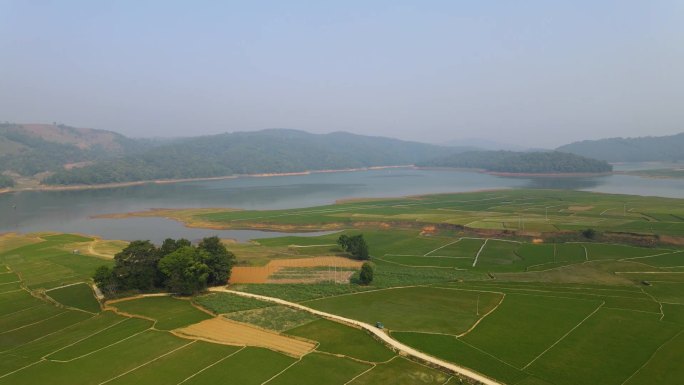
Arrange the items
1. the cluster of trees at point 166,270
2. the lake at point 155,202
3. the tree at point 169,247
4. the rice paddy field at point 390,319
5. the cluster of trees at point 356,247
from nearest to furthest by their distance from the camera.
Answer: the rice paddy field at point 390,319 → the cluster of trees at point 166,270 → the tree at point 169,247 → the cluster of trees at point 356,247 → the lake at point 155,202

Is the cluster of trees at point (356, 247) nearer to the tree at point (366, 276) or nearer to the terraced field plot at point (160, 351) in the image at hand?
the tree at point (366, 276)

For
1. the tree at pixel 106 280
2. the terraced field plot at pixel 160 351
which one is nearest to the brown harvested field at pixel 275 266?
the terraced field plot at pixel 160 351

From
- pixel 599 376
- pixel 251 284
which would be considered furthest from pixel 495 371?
pixel 251 284

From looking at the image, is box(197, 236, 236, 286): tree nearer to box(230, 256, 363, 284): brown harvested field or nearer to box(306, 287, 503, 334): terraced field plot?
box(230, 256, 363, 284): brown harvested field

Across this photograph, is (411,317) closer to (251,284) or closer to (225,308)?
(225,308)

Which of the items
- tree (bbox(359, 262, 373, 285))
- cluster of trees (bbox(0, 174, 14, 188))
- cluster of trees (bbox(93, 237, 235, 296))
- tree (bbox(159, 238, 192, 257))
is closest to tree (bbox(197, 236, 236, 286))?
cluster of trees (bbox(93, 237, 235, 296))

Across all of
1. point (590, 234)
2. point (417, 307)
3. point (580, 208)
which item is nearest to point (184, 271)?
point (417, 307)
